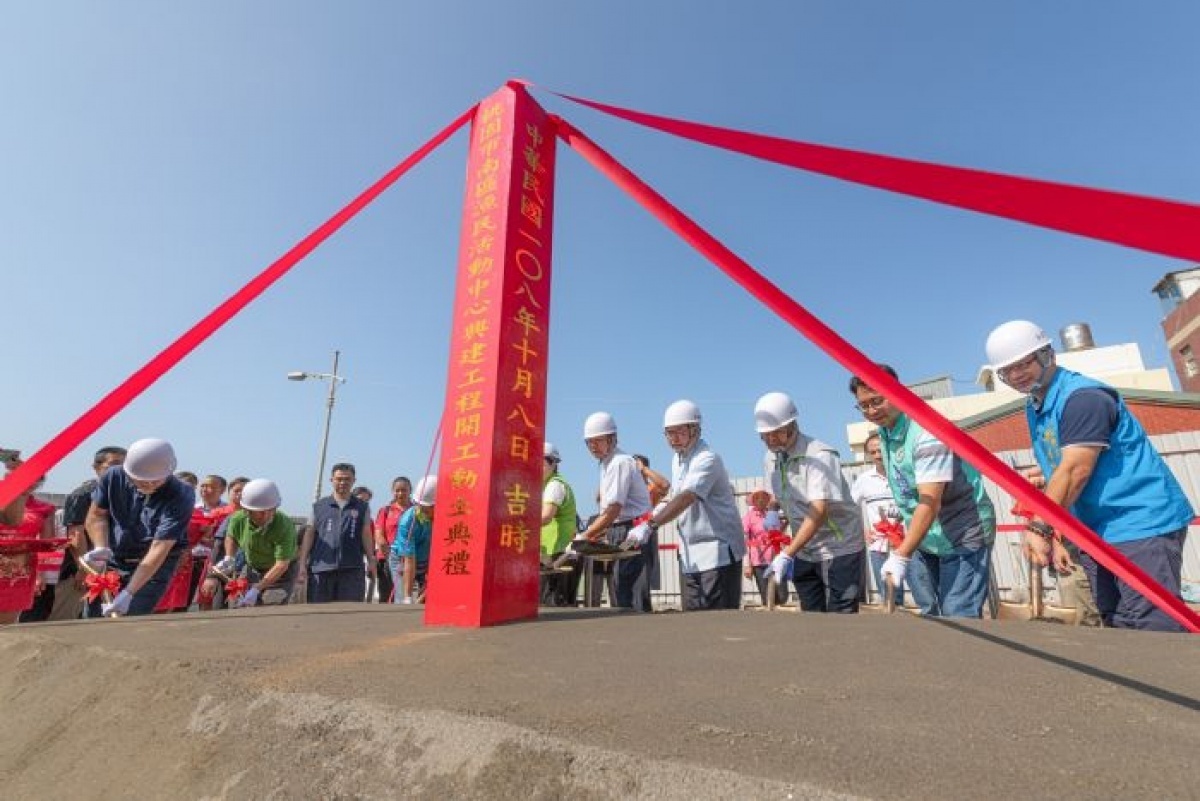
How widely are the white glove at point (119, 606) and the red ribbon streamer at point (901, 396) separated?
4213 millimetres

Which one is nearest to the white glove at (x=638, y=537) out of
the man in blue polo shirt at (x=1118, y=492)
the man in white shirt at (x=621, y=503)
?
the man in white shirt at (x=621, y=503)

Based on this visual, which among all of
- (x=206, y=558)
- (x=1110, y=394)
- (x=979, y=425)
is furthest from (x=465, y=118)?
(x=979, y=425)

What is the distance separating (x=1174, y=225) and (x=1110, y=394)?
55.3 inches

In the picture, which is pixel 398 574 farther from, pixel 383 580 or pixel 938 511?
pixel 938 511

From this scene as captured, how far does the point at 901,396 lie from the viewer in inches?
82.2

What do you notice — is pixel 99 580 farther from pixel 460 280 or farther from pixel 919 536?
pixel 919 536

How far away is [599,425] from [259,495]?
3211mm

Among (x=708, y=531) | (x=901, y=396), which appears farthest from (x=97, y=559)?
(x=901, y=396)

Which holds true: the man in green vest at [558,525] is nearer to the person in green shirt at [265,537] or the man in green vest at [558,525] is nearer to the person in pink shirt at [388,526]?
the person in green shirt at [265,537]

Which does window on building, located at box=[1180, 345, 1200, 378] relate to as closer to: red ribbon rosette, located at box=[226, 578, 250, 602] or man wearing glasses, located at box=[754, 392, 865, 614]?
man wearing glasses, located at box=[754, 392, 865, 614]

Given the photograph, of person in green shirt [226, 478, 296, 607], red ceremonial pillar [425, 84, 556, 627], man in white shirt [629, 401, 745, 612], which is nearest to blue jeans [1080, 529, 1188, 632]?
man in white shirt [629, 401, 745, 612]

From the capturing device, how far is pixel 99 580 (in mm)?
3902

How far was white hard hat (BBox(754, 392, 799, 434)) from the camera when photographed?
12.5 feet

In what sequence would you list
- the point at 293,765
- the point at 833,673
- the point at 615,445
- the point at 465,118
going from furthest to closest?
the point at 615,445 → the point at 465,118 → the point at 833,673 → the point at 293,765
